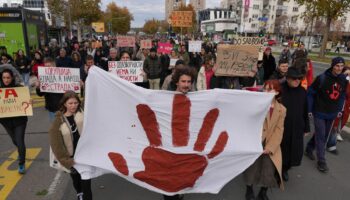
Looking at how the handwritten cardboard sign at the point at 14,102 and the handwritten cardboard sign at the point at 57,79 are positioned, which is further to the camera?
the handwritten cardboard sign at the point at 57,79

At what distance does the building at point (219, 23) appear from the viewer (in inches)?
2795

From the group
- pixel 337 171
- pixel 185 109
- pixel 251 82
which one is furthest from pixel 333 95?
pixel 185 109

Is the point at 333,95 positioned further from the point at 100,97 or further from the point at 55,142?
the point at 55,142

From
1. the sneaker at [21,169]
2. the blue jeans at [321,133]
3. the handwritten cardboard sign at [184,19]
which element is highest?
the handwritten cardboard sign at [184,19]

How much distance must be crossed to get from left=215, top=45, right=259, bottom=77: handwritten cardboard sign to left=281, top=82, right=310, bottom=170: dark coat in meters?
2.04

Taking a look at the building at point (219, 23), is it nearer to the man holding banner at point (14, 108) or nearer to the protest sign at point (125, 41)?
the protest sign at point (125, 41)

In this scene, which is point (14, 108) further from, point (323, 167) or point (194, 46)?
point (194, 46)

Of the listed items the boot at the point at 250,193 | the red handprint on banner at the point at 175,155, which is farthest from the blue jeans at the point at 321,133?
the red handprint on banner at the point at 175,155

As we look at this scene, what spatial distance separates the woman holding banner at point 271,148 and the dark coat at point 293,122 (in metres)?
0.37

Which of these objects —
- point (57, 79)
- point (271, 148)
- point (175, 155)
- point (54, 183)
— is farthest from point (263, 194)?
point (57, 79)

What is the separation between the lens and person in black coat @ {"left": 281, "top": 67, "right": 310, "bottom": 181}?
4.11 m

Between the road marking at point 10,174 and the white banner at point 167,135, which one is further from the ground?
the white banner at point 167,135

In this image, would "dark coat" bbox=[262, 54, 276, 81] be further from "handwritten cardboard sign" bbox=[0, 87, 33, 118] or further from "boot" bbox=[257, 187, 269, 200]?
"handwritten cardboard sign" bbox=[0, 87, 33, 118]

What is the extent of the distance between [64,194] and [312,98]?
413cm
